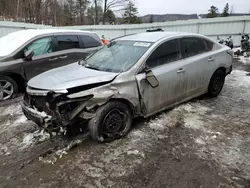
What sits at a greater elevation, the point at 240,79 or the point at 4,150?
the point at 240,79

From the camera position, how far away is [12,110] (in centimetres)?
491

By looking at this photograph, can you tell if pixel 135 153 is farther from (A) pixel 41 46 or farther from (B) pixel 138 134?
(A) pixel 41 46

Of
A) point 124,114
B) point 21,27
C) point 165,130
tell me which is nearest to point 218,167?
point 165,130

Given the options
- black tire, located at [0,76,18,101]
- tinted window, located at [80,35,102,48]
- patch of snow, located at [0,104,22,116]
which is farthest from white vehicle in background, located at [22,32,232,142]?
tinted window, located at [80,35,102,48]

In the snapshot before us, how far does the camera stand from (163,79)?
13.0 feet

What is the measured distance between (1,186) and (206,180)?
249 cm

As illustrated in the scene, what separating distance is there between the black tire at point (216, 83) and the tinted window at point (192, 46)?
0.69 metres

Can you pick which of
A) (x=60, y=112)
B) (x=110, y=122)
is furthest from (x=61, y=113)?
(x=110, y=122)

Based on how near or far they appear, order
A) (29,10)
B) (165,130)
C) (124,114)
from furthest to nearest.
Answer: (29,10)
(165,130)
(124,114)

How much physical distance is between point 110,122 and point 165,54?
5.42 ft

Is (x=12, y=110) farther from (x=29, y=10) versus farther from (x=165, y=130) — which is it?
(x=29, y=10)

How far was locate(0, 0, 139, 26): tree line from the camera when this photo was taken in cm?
2453

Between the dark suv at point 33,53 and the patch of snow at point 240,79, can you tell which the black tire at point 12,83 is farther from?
the patch of snow at point 240,79

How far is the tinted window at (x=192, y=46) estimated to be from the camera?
4.49m
